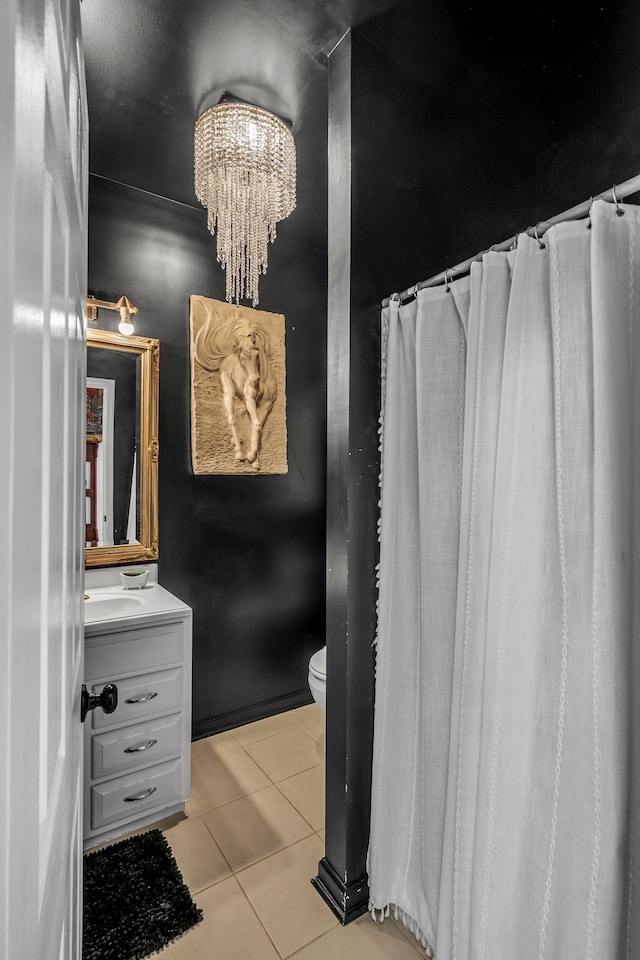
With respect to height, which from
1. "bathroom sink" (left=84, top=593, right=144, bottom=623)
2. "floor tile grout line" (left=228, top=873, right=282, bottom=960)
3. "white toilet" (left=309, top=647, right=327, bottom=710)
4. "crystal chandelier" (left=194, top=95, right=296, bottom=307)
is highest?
"crystal chandelier" (left=194, top=95, right=296, bottom=307)

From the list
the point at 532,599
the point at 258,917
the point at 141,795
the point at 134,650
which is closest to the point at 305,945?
the point at 258,917

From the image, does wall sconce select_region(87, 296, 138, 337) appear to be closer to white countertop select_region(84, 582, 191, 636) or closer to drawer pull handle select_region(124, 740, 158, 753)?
white countertop select_region(84, 582, 191, 636)

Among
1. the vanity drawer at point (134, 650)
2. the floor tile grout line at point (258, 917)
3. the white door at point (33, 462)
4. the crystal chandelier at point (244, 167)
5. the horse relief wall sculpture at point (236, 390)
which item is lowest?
the floor tile grout line at point (258, 917)

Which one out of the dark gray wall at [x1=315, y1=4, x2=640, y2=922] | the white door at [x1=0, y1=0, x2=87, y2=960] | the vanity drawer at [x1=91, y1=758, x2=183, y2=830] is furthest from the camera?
the vanity drawer at [x1=91, y1=758, x2=183, y2=830]

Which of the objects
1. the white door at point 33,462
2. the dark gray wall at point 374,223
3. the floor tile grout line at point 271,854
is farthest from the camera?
the floor tile grout line at point 271,854

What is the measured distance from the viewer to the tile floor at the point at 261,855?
145 cm

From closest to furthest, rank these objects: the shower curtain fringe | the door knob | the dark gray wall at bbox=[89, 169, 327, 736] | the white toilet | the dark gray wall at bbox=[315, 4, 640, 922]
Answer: the door knob
the shower curtain fringe
the dark gray wall at bbox=[315, 4, 640, 922]
the white toilet
the dark gray wall at bbox=[89, 169, 327, 736]

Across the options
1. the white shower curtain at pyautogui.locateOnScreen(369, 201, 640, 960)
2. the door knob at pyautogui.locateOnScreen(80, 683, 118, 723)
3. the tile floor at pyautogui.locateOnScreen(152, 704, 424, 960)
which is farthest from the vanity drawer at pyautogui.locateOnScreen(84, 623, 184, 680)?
the white shower curtain at pyautogui.locateOnScreen(369, 201, 640, 960)

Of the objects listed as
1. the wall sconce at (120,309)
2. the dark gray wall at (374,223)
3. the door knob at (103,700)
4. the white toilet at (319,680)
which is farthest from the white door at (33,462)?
the wall sconce at (120,309)

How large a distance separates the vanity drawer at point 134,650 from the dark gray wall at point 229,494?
21.7 inches

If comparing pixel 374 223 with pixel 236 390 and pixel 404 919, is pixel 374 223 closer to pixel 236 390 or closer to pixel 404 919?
pixel 236 390

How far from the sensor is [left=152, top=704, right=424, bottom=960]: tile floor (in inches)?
57.2

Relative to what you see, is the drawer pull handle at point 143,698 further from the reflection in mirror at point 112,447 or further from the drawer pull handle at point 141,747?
the reflection in mirror at point 112,447

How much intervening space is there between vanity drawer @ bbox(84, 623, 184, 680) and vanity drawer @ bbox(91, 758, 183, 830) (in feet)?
1.33
